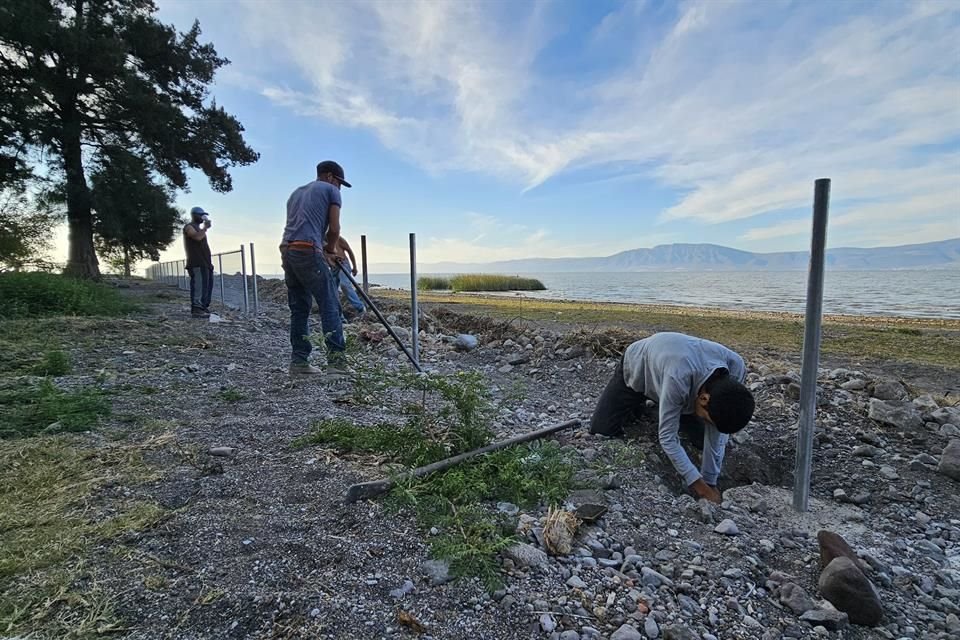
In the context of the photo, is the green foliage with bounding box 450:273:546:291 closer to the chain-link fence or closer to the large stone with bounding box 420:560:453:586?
the chain-link fence

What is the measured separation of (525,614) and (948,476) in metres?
2.96

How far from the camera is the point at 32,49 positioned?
497 inches

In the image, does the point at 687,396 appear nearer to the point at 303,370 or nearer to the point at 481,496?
the point at 481,496

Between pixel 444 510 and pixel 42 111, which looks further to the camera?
pixel 42 111

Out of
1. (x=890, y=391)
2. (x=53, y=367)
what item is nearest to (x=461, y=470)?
(x=890, y=391)

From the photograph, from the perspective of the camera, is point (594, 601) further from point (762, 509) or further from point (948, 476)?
point (948, 476)

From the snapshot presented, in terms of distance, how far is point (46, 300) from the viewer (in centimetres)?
801

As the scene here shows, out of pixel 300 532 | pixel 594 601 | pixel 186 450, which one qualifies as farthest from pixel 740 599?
pixel 186 450

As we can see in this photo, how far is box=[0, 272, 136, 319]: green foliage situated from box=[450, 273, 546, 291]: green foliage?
24593 millimetres

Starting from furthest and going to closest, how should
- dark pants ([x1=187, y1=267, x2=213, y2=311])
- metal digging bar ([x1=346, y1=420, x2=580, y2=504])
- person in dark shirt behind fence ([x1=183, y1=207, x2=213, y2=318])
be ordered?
1. dark pants ([x1=187, y1=267, x2=213, y2=311])
2. person in dark shirt behind fence ([x1=183, y1=207, x2=213, y2=318])
3. metal digging bar ([x1=346, y1=420, x2=580, y2=504])

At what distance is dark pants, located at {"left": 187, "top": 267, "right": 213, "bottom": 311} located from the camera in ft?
28.7

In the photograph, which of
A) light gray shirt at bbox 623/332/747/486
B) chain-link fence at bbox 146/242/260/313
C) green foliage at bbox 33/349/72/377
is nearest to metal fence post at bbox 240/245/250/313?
chain-link fence at bbox 146/242/260/313

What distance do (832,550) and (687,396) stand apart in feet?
3.47

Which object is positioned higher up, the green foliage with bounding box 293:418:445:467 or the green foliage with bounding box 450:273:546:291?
the green foliage with bounding box 450:273:546:291
